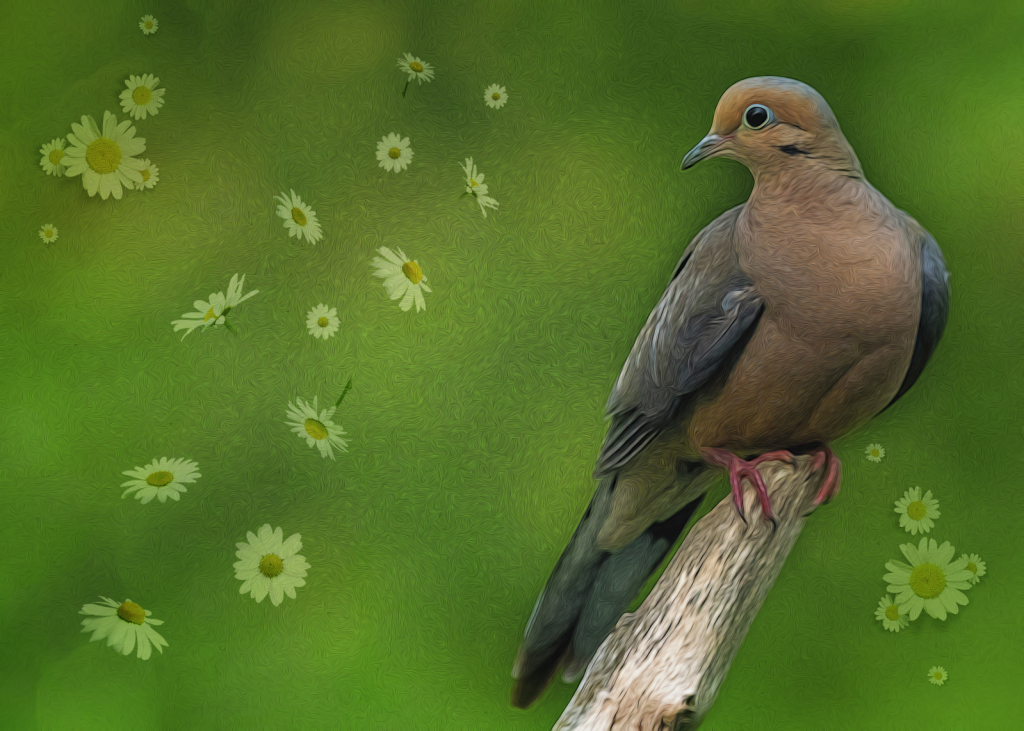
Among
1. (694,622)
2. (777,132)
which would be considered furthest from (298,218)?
(694,622)

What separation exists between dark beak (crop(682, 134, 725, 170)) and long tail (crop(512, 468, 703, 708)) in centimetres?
52

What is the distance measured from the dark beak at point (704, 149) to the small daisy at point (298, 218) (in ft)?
1.99

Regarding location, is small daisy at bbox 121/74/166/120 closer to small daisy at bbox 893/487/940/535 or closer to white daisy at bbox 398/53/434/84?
white daisy at bbox 398/53/434/84

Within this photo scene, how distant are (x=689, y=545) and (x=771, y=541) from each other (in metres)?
0.12

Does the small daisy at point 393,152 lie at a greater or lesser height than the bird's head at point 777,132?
lesser

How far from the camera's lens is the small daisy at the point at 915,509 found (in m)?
1.17

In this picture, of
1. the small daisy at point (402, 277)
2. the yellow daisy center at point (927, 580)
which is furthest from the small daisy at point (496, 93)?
the yellow daisy center at point (927, 580)

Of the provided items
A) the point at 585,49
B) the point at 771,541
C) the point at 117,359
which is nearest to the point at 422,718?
the point at 771,541

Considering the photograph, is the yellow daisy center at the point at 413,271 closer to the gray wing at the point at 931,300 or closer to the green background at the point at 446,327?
the green background at the point at 446,327

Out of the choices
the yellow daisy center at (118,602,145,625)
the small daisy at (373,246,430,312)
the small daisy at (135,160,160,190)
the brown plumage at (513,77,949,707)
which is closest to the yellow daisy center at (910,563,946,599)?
the brown plumage at (513,77,949,707)

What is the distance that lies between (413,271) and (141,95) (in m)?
0.52

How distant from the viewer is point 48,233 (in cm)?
113

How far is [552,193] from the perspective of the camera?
3.92 ft

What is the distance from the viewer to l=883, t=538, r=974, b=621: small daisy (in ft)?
3.85
